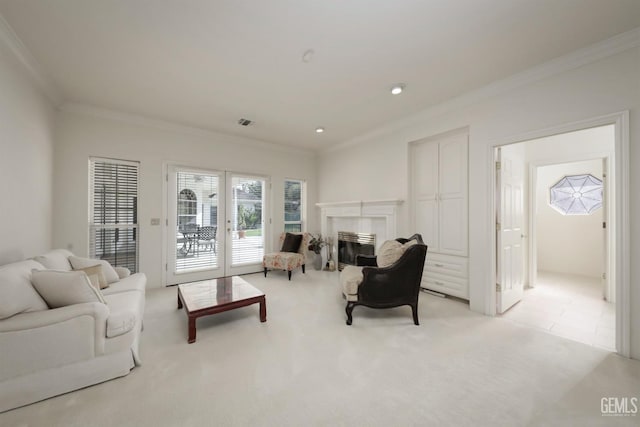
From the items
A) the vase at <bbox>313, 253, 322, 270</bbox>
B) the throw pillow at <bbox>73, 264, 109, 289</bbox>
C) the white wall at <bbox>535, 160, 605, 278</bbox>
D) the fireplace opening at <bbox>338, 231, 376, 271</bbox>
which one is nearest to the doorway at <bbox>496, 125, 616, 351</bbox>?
the white wall at <bbox>535, 160, 605, 278</bbox>

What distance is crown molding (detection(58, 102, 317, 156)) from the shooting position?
3424 millimetres

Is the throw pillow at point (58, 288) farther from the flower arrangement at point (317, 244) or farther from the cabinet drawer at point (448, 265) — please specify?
the cabinet drawer at point (448, 265)

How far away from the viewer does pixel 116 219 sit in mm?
3766

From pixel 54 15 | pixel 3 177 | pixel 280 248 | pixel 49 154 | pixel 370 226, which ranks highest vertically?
pixel 54 15

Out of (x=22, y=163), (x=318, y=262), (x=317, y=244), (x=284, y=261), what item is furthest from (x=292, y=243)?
(x=22, y=163)

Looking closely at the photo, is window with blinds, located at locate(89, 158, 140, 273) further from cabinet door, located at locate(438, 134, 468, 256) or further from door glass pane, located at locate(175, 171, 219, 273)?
cabinet door, located at locate(438, 134, 468, 256)

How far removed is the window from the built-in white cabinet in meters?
2.71

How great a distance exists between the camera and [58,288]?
69.7 inches

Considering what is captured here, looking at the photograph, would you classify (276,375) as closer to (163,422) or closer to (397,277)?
(163,422)

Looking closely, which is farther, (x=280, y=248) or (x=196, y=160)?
(x=280, y=248)

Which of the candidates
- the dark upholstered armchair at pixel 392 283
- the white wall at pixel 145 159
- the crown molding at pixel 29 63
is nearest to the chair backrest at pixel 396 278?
the dark upholstered armchair at pixel 392 283

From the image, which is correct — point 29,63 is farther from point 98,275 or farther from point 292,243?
point 292,243

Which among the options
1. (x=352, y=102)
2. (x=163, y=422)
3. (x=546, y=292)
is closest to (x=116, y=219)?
(x=163, y=422)

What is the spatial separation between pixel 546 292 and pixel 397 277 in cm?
300
